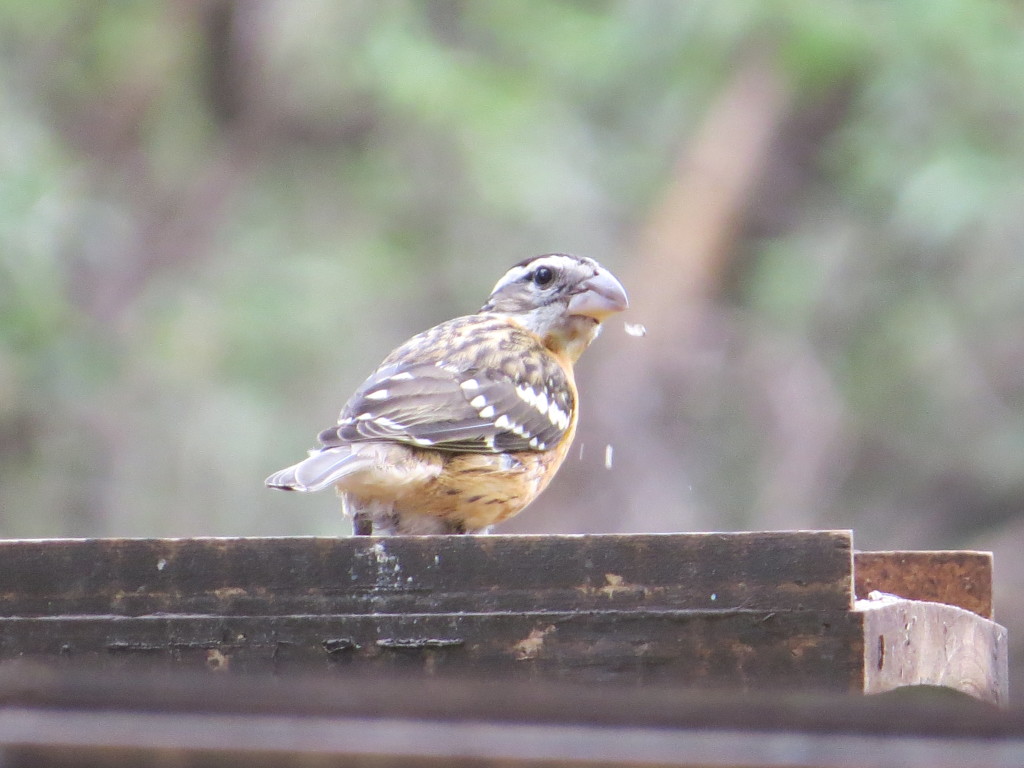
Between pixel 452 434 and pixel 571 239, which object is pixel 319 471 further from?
pixel 571 239

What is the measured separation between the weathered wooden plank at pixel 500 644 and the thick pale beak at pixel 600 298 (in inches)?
86.4

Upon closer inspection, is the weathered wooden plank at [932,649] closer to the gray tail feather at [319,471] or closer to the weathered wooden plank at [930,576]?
the weathered wooden plank at [930,576]

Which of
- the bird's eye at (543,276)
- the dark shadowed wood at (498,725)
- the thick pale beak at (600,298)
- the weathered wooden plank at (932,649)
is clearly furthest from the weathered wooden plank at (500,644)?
the bird's eye at (543,276)

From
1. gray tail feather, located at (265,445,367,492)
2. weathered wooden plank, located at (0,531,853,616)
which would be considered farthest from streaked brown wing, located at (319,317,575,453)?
weathered wooden plank, located at (0,531,853,616)

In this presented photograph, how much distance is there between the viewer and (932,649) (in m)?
2.43

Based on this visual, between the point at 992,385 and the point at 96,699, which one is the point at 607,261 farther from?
the point at 96,699

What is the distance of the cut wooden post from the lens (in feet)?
6.52

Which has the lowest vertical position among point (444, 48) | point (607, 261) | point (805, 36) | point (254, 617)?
point (254, 617)

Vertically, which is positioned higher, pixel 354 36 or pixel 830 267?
pixel 354 36

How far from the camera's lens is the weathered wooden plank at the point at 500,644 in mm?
1970

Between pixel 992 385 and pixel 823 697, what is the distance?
8.84 metres

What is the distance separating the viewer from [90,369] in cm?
787

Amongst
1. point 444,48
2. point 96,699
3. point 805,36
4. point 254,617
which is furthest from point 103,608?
point 444,48

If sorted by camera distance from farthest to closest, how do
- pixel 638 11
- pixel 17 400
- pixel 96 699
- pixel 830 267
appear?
1. pixel 830 267
2. pixel 638 11
3. pixel 17 400
4. pixel 96 699
